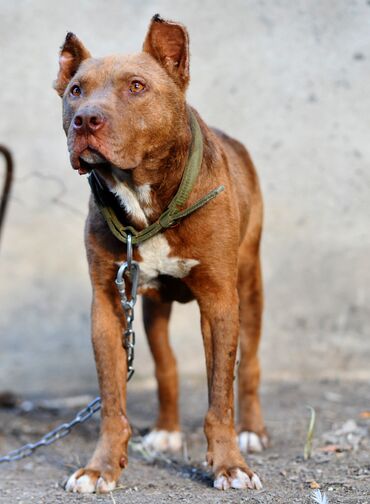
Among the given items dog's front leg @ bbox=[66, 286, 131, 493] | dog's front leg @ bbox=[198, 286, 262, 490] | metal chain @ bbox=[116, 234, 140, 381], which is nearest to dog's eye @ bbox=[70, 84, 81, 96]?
metal chain @ bbox=[116, 234, 140, 381]

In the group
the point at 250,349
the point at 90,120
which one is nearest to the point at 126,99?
the point at 90,120

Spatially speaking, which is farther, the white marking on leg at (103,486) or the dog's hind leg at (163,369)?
the dog's hind leg at (163,369)

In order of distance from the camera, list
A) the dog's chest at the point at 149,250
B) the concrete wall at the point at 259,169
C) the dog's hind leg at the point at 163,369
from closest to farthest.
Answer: the dog's chest at the point at 149,250
the dog's hind leg at the point at 163,369
the concrete wall at the point at 259,169

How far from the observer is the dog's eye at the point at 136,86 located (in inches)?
156

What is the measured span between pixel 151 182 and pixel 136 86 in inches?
18.1

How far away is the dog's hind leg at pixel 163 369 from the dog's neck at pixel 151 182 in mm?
1320

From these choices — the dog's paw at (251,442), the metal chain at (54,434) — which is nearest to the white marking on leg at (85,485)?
the metal chain at (54,434)

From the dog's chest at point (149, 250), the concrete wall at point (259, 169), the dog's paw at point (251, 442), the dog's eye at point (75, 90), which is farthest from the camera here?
the concrete wall at point (259, 169)

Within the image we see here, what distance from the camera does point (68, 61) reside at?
171 inches

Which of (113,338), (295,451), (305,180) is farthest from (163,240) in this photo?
(305,180)

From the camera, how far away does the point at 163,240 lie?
4.29 m

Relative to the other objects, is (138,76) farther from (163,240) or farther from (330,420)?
(330,420)

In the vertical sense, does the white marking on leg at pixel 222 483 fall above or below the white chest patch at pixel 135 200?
below

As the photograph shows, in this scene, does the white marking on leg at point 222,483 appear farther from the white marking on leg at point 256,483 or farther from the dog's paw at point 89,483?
the dog's paw at point 89,483
